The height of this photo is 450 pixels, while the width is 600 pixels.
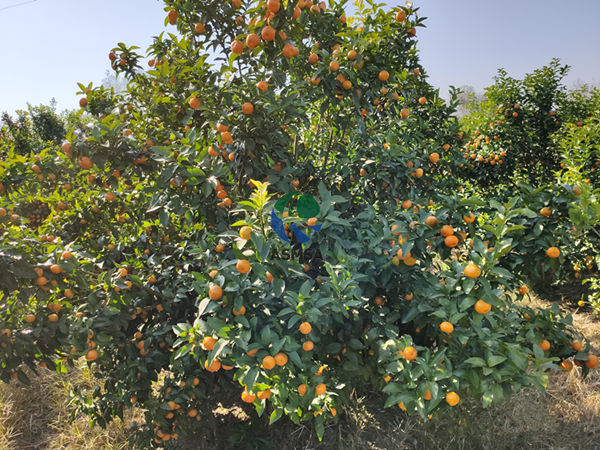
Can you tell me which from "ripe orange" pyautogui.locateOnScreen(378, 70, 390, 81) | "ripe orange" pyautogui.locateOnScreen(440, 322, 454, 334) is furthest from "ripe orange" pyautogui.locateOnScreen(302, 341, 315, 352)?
"ripe orange" pyautogui.locateOnScreen(378, 70, 390, 81)

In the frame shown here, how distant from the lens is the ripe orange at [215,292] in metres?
1.36

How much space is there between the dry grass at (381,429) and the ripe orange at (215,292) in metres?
1.38

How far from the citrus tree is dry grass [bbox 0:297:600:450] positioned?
328 mm

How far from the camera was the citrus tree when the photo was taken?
4.79ft

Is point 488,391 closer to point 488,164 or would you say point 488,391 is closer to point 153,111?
point 153,111

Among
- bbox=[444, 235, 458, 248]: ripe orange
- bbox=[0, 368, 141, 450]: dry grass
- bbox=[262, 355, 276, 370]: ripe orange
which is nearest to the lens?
bbox=[262, 355, 276, 370]: ripe orange

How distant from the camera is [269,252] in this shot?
138 cm

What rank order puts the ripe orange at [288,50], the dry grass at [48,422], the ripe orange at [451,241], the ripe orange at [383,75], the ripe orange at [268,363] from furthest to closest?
the dry grass at [48,422]
the ripe orange at [383,75]
the ripe orange at [288,50]
the ripe orange at [451,241]
the ripe orange at [268,363]

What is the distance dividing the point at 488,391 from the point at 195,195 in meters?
1.56

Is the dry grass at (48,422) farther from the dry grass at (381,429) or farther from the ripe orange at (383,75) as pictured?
the ripe orange at (383,75)

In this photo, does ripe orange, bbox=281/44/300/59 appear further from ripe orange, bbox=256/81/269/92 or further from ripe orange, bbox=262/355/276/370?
ripe orange, bbox=262/355/276/370

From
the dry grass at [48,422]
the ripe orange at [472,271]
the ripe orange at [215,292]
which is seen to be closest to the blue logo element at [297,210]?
the ripe orange at [215,292]

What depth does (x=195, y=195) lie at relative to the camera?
180 centimetres

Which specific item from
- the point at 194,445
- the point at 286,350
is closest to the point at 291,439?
the point at 194,445
